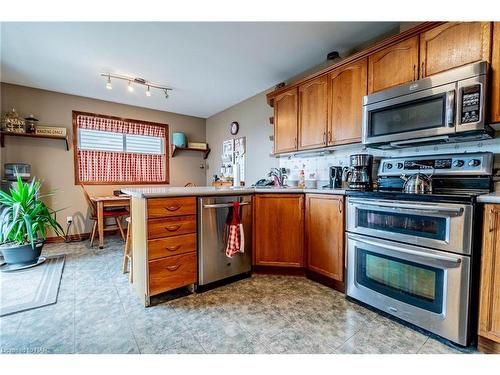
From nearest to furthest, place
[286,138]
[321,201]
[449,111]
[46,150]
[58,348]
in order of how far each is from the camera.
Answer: [58,348] < [449,111] < [321,201] < [286,138] < [46,150]

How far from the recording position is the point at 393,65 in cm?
190

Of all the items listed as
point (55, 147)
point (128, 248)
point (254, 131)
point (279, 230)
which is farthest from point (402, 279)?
point (55, 147)

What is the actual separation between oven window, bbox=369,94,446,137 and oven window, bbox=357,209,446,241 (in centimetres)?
67

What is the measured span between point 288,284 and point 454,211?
4.71 feet

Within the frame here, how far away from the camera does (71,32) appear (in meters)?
2.16

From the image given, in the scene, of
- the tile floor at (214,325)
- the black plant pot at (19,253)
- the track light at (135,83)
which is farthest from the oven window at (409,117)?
the black plant pot at (19,253)

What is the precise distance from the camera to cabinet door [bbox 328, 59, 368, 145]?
212 centimetres

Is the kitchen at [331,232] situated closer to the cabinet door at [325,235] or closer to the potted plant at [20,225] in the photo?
the cabinet door at [325,235]

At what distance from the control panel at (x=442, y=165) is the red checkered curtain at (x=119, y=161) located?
4.01 m

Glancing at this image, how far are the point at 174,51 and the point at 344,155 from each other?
217 cm

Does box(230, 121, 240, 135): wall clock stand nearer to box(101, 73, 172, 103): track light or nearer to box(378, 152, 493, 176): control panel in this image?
box(101, 73, 172, 103): track light

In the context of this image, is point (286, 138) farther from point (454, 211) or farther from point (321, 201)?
point (454, 211)

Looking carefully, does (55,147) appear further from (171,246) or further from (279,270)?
(279,270)
